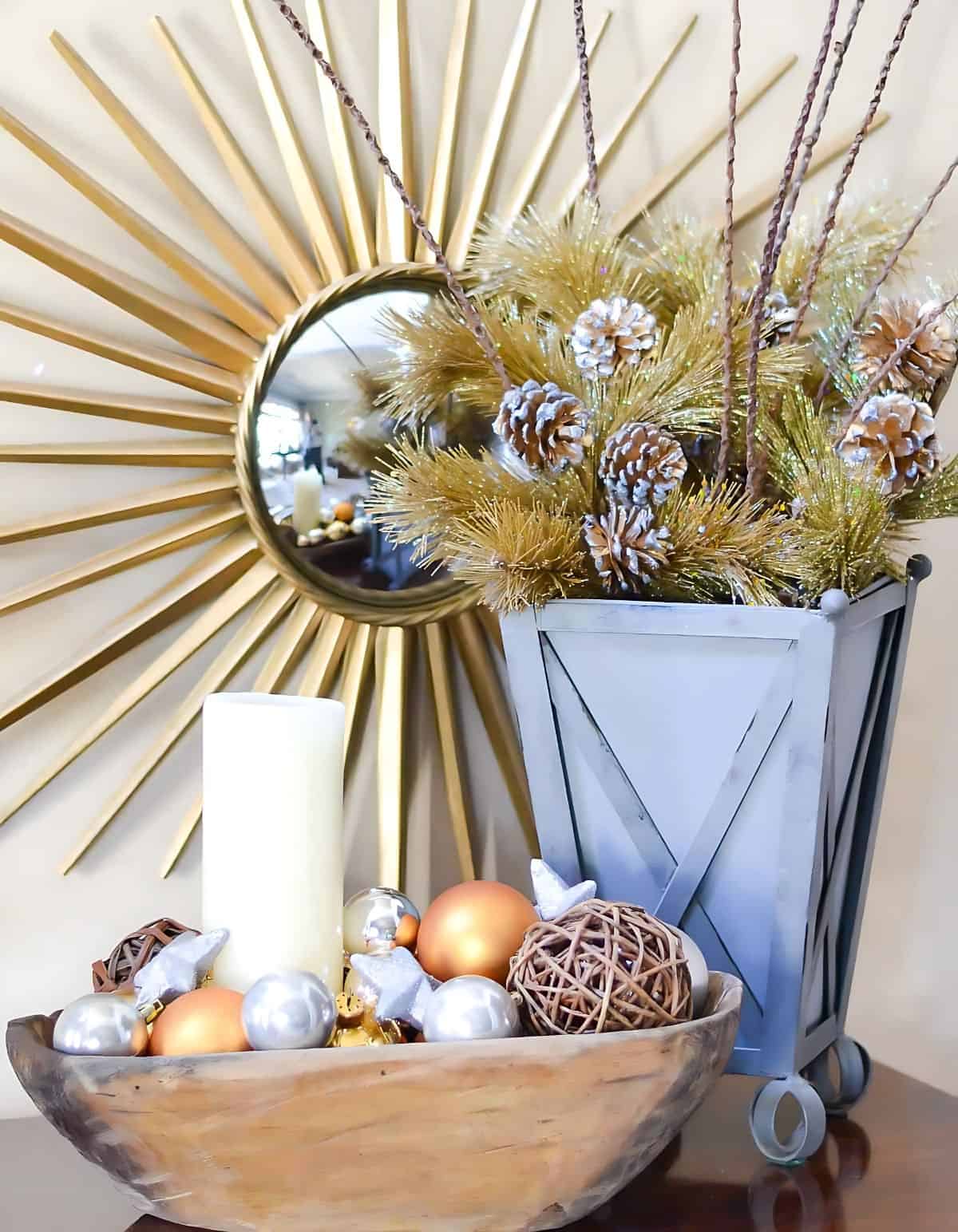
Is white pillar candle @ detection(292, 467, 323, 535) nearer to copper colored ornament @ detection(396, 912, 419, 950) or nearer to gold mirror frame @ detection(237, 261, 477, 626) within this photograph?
gold mirror frame @ detection(237, 261, 477, 626)

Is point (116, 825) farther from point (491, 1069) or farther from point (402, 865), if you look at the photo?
point (491, 1069)

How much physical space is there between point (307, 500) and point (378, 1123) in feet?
1.07

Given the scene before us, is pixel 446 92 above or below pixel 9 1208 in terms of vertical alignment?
above

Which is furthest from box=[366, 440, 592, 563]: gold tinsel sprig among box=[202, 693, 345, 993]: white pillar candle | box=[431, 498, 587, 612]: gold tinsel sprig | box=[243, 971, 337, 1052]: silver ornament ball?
box=[243, 971, 337, 1052]: silver ornament ball

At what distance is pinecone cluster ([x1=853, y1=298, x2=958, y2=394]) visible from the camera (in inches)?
21.9

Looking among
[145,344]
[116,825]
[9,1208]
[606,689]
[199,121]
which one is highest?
[199,121]

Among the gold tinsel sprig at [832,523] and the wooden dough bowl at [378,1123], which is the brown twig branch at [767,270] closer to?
the gold tinsel sprig at [832,523]

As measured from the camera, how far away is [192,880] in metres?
0.63

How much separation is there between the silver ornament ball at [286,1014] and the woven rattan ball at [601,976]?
0.08 m

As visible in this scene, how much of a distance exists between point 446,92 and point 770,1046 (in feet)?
1.74

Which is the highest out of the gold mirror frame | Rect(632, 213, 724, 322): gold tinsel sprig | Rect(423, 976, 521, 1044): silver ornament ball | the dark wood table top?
Rect(632, 213, 724, 322): gold tinsel sprig

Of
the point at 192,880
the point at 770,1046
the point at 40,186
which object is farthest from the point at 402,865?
the point at 40,186

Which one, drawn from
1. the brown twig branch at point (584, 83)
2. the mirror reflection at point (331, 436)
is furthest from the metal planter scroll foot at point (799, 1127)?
the brown twig branch at point (584, 83)

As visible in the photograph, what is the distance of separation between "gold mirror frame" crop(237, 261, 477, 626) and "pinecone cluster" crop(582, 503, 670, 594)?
151 millimetres
